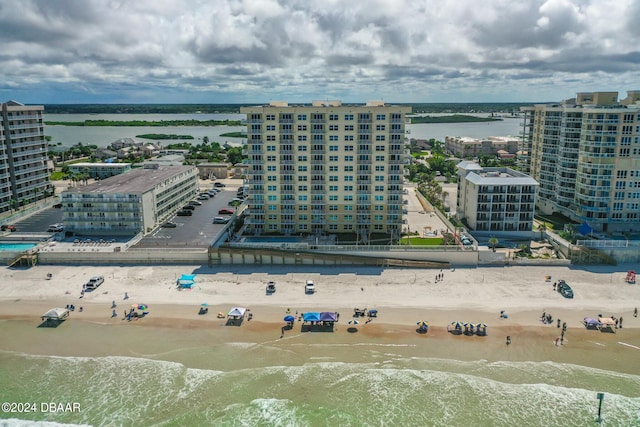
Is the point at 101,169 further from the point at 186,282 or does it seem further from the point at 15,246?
the point at 186,282

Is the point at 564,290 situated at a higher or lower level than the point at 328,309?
higher

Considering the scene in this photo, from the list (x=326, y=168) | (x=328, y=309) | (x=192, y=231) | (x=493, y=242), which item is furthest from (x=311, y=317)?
(x=192, y=231)

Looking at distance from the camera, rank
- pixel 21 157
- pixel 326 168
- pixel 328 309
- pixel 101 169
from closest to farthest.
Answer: pixel 328 309 < pixel 326 168 < pixel 21 157 < pixel 101 169

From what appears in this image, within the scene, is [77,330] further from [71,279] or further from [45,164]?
[45,164]

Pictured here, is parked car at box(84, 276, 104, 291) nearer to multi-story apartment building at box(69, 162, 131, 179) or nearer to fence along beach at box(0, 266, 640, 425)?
fence along beach at box(0, 266, 640, 425)

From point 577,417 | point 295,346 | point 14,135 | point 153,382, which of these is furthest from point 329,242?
point 14,135

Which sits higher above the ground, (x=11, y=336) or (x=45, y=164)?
(x=45, y=164)

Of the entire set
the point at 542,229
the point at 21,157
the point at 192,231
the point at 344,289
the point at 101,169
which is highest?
the point at 21,157
